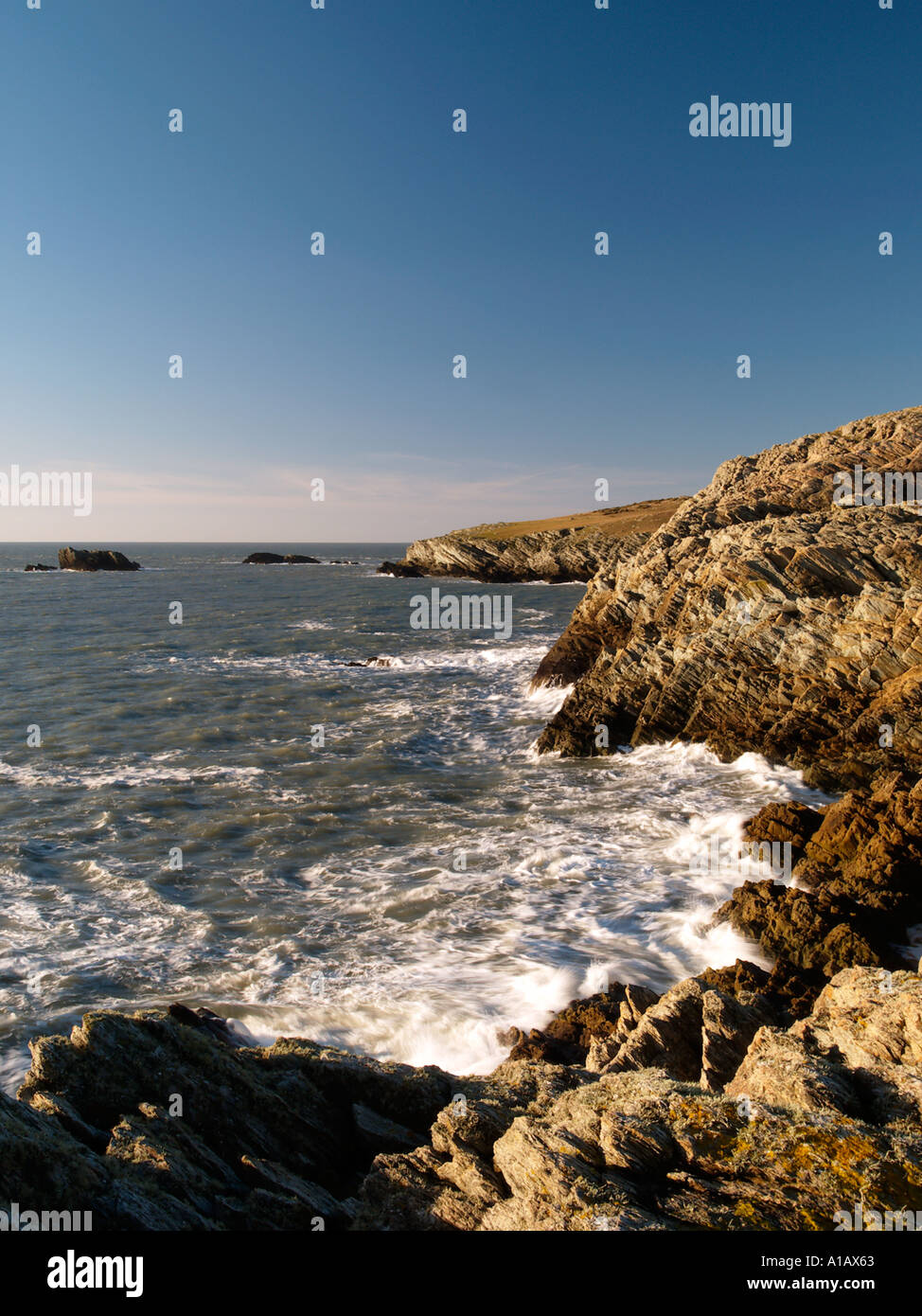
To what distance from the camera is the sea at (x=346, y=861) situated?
11.9 meters

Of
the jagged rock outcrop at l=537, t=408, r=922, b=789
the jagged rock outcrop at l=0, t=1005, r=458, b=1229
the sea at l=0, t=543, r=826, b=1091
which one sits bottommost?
the sea at l=0, t=543, r=826, b=1091

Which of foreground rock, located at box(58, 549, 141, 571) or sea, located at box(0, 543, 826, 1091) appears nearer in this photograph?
sea, located at box(0, 543, 826, 1091)

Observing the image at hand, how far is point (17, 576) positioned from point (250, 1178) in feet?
502

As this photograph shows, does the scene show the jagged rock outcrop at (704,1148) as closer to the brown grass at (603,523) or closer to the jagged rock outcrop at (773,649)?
the jagged rock outcrop at (773,649)

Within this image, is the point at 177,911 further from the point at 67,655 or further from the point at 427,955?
the point at 67,655

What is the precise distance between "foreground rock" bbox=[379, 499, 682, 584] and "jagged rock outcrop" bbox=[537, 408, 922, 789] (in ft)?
261

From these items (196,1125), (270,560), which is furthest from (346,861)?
(270,560)

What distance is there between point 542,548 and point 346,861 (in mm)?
113068

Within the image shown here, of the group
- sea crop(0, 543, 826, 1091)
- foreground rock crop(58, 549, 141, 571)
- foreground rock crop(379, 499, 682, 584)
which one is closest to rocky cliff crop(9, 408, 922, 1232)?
sea crop(0, 543, 826, 1091)

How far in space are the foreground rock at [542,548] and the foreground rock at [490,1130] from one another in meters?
104

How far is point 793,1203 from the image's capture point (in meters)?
4.93

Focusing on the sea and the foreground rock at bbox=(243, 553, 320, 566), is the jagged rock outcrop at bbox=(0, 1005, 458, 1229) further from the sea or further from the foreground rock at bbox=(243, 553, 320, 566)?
the foreground rock at bbox=(243, 553, 320, 566)

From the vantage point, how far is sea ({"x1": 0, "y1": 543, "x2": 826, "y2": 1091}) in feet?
39.1

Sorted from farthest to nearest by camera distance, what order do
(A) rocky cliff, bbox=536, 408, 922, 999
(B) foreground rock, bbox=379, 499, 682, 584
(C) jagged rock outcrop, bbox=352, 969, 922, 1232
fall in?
1. (B) foreground rock, bbox=379, 499, 682, 584
2. (A) rocky cliff, bbox=536, 408, 922, 999
3. (C) jagged rock outcrop, bbox=352, 969, 922, 1232
